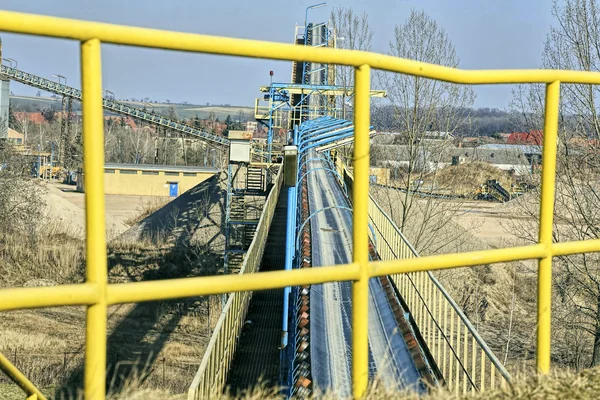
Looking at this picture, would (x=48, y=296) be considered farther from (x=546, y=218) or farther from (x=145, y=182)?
(x=145, y=182)

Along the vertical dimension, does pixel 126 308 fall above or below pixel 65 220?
below

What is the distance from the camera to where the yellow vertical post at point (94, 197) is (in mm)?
1977

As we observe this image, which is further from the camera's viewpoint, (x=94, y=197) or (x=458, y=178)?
(x=458, y=178)

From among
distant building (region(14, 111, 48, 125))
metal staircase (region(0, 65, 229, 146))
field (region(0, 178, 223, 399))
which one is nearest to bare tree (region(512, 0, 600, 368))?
field (region(0, 178, 223, 399))

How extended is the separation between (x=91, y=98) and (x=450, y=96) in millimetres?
24855

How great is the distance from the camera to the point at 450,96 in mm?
25797

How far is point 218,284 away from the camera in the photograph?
7.22ft

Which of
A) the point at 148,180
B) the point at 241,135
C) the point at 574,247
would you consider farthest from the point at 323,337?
the point at 148,180

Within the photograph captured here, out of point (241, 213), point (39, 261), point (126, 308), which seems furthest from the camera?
point (241, 213)

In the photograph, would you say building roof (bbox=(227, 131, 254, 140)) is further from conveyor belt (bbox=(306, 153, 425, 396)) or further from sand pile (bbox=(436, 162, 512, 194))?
conveyor belt (bbox=(306, 153, 425, 396))

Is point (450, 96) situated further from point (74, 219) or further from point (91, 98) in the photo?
point (91, 98)

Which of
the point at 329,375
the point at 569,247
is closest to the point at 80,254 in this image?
the point at 329,375

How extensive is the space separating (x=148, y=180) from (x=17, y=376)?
5014cm

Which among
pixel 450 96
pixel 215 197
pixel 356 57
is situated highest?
pixel 450 96
